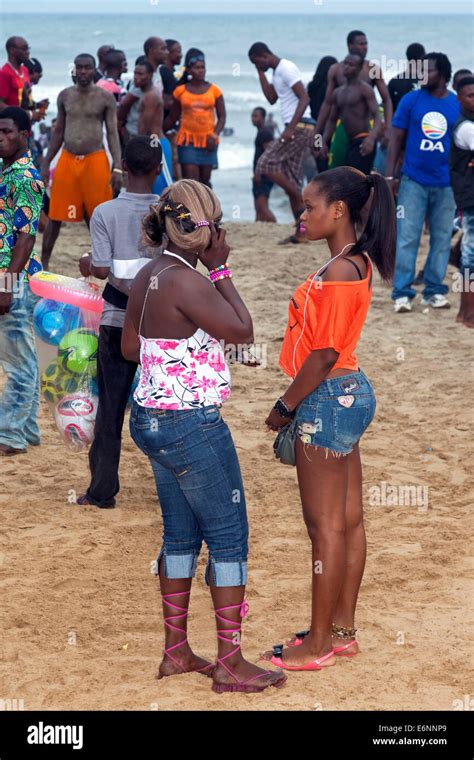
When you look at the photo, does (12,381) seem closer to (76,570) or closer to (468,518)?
(76,570)

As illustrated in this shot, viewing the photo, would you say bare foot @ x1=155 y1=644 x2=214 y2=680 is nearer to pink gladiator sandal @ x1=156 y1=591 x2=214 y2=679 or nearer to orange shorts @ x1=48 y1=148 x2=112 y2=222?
pink gladiator sandal @ x1=156 y1=591 x2=214 y2=679

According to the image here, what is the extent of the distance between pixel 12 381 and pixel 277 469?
1.66 m

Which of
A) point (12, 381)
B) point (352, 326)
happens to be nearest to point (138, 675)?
point (352, 326)

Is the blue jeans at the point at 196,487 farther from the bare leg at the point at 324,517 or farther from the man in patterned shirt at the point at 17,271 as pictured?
the man in patterned shirt at the point at 17,271

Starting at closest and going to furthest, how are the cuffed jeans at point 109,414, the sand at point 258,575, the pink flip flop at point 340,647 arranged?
1. the sand at point 258,575
2. the pink flip flop at point 340,647
3. the cuffed jeans at point 109,414

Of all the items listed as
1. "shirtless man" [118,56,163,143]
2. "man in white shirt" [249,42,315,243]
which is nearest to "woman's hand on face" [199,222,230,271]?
"shirtless man" [118,56,163,143]

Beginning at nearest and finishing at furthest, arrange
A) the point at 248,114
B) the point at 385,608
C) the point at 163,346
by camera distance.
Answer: the point at 163,346
the point at 385,608
the point at 248,114

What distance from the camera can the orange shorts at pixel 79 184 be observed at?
9.76 metres

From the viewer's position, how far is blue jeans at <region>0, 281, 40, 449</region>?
610 centimetres

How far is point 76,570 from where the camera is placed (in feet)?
16.2

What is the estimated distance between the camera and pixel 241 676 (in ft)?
12.5

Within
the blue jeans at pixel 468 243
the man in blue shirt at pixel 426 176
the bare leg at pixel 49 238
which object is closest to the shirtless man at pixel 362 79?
the man in blue shirt at pixel 426 176

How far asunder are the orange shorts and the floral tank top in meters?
6.39

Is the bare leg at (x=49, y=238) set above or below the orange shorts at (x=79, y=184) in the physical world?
below
